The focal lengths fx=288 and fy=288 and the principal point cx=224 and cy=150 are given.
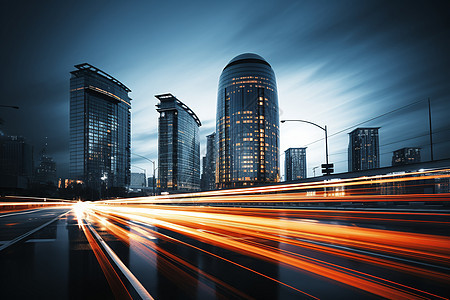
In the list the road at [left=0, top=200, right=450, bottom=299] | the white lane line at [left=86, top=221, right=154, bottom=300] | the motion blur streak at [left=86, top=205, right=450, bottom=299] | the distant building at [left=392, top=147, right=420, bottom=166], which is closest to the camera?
the white lane line at [left=86, top=221, right=154, bottom=300]

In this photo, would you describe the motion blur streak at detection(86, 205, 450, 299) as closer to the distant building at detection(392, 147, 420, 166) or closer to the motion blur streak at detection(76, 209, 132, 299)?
the motion blur streak at detection(76, 209, 132, 299)

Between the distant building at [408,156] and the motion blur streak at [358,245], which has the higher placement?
the distant building at [408,156]

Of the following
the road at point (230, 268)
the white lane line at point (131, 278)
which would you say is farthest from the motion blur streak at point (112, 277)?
the white lane line at point (131, 278)

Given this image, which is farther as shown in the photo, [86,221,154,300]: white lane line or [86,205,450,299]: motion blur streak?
[86,205,450,299]: motion blur streak

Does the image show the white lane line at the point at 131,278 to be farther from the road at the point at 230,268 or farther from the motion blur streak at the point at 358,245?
the motion blur streak at the point at 358,245

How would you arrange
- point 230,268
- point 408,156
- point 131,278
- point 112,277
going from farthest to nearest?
point 408,156
point 230,268
point 112,277
point 131,278

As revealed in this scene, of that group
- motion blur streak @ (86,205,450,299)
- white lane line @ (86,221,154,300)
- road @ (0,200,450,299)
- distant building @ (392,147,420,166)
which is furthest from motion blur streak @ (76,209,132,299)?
distant building @ (392,147,420,166)

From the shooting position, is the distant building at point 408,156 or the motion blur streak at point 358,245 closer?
the motion blur streak at point 358,245

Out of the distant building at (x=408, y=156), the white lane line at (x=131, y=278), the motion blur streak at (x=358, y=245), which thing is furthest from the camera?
the distant building at (x=408, y=156)

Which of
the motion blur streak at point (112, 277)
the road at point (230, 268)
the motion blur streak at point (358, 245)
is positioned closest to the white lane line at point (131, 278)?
the road at point (230, 268)

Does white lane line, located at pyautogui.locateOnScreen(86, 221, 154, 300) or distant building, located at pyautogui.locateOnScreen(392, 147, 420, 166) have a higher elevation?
distant building, located at pyautogui.locateOnScreen(392, 147, 420, 166)

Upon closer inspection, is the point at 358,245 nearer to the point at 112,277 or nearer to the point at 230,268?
the point at 230,268

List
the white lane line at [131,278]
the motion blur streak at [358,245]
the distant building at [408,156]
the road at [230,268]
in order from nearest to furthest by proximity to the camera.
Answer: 1. the white lane line at [131,278]
2. the road at [230,268]
3. the motion blur streak at [358,245]
4. the distant building at [408,156]

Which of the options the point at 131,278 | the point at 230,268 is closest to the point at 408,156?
the point at 230,268
